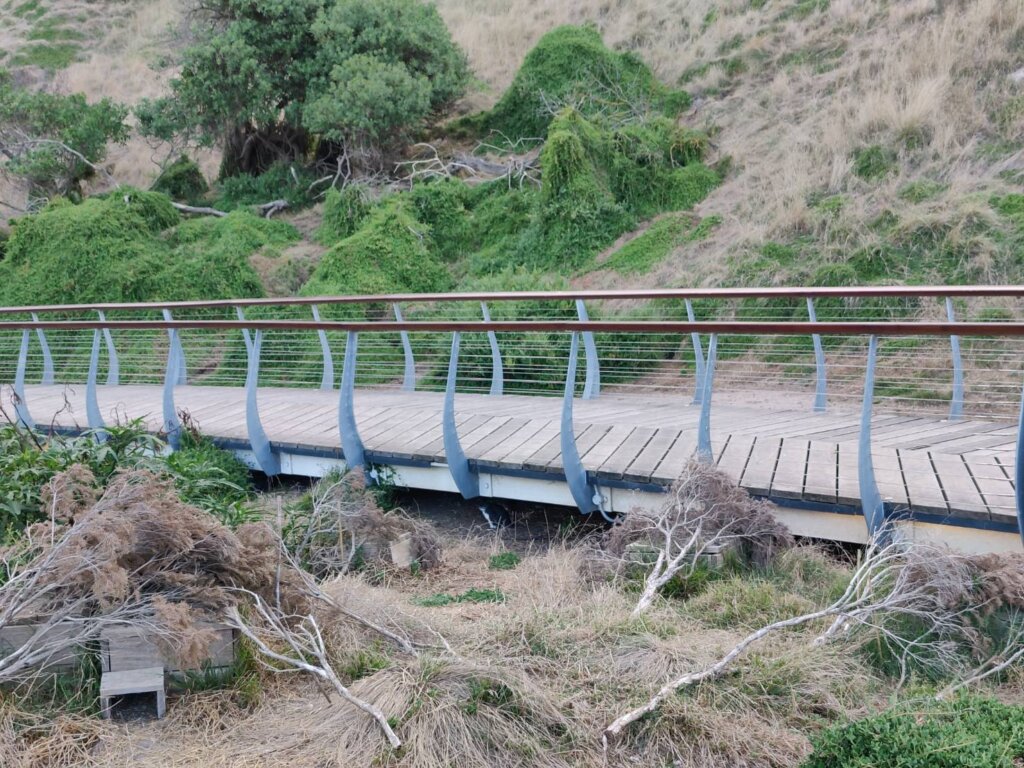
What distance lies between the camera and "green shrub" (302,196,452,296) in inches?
513

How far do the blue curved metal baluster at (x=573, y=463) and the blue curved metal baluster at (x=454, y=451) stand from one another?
2.35 feet

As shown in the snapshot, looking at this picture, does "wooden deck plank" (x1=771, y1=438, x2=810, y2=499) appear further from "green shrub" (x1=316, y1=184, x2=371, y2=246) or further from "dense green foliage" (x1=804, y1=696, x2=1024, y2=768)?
"green shrub" (x1=316, y1=184, x2=371, y2=246)

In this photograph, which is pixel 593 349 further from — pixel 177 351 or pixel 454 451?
pixel 177 351

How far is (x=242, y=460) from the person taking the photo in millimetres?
7059

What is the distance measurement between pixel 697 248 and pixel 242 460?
7.09 meters

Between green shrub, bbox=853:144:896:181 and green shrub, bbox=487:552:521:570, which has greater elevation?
green shrub, bbox=853:144:896:181

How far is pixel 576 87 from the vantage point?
15852 millimetres

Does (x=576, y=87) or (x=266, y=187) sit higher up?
(x=576, y=87)

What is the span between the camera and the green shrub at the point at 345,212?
14.8 meters

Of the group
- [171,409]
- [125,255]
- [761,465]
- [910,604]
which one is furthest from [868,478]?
[125,255]

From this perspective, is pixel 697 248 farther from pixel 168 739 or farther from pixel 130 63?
pixel 130 63

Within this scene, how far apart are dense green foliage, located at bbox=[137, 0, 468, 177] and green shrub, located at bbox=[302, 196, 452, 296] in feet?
7.76

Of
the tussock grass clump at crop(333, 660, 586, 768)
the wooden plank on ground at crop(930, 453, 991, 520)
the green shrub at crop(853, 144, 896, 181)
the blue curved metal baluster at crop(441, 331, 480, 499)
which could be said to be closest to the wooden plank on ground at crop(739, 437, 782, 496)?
the wooden plank on ground at crop(930, 453, 991, 520)

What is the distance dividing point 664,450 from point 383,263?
28.3ft
